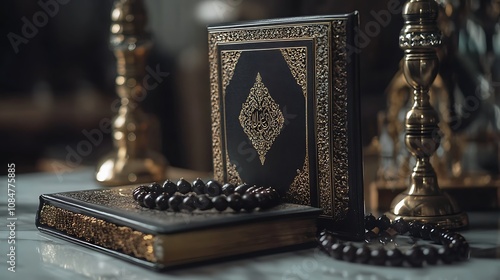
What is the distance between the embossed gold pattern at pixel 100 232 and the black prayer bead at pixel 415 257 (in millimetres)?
252

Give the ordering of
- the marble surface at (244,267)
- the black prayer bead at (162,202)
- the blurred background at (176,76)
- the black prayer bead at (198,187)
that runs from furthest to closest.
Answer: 1. the blurred background at (176,76)
2. the black prayer bead at (198,187)
3. the black prayer bead at (162,202)
4. the marble surface at (244,267)

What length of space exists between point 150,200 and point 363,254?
0.25 meters

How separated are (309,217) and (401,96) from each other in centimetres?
40

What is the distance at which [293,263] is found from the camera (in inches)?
32.2

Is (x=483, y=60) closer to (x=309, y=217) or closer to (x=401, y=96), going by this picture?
(x=401, y=96)

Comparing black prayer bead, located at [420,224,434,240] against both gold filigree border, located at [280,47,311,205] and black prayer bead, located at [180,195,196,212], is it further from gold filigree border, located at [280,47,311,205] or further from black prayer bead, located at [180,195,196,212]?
black prayer bead, located at [180,195,196,212]

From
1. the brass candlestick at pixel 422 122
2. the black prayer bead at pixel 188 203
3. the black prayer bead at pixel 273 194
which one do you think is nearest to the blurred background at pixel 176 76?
the brass candlestick at pixel 422 122

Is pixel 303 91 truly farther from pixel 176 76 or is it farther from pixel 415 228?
pixel 176 76

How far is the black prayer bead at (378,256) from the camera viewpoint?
79cm

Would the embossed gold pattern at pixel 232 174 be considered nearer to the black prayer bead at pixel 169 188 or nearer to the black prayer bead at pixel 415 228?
the black prayer bead at pixel 169 188

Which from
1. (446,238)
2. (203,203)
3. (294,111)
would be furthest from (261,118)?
(446,238)

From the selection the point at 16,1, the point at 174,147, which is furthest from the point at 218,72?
the point at 16,1

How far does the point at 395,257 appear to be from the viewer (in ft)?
2.56

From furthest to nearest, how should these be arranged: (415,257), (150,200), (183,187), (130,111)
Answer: (130,111), (183,187), (150,200), (415,257)
